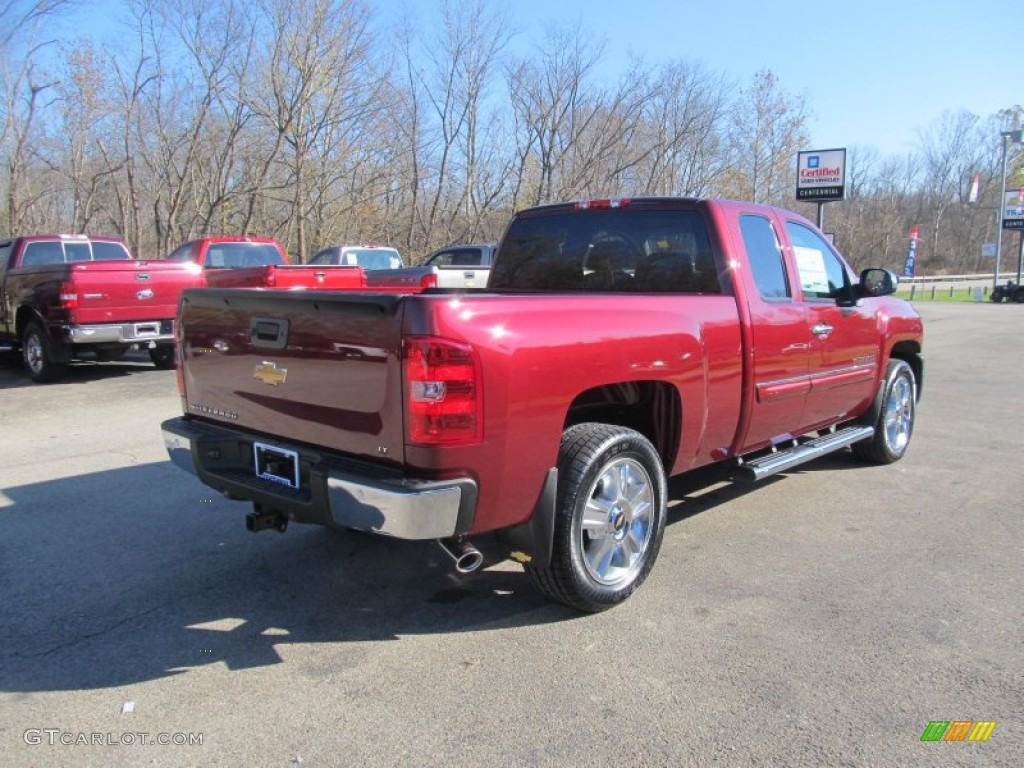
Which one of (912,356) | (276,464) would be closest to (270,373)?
(276,464)

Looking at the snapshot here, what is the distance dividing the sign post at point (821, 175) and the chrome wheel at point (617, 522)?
64.9 ft

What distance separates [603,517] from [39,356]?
9580 millimetres

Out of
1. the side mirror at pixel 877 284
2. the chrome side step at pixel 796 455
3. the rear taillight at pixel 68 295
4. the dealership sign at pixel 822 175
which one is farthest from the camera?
the dealership sign at pixel 822 175

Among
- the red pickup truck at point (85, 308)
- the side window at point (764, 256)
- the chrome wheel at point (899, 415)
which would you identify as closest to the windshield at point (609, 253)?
the side window at point (764, 256)

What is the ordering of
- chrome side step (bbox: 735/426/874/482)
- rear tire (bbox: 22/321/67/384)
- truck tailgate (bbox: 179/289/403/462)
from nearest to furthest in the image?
1. truck tailgate (bbox: 179/289/403/462)
2. chrome side step (bbox: 735/426/874/482)
3. rear tire (bbox: 22/321/67/384)

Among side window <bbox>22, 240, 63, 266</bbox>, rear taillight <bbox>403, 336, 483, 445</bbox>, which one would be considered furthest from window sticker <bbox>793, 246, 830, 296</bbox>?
side window <bbox>22, 240, 63, 266</bbox>

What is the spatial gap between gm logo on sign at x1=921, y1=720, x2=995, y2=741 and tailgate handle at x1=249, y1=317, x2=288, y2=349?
113 inches

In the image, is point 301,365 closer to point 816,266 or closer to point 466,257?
point 816,266

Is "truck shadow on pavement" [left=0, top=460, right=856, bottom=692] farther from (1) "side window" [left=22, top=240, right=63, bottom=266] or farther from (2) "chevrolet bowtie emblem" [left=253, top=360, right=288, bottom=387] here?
(1) "side window" [left=22, top=240, right=63, bottom=266]

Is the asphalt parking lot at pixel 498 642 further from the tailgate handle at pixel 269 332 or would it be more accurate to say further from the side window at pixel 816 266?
the side window at pixel 816 266

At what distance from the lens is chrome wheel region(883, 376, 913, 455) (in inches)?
244

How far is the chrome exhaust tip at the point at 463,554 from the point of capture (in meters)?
3.07

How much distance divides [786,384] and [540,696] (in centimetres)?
264

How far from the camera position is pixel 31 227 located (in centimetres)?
2911
